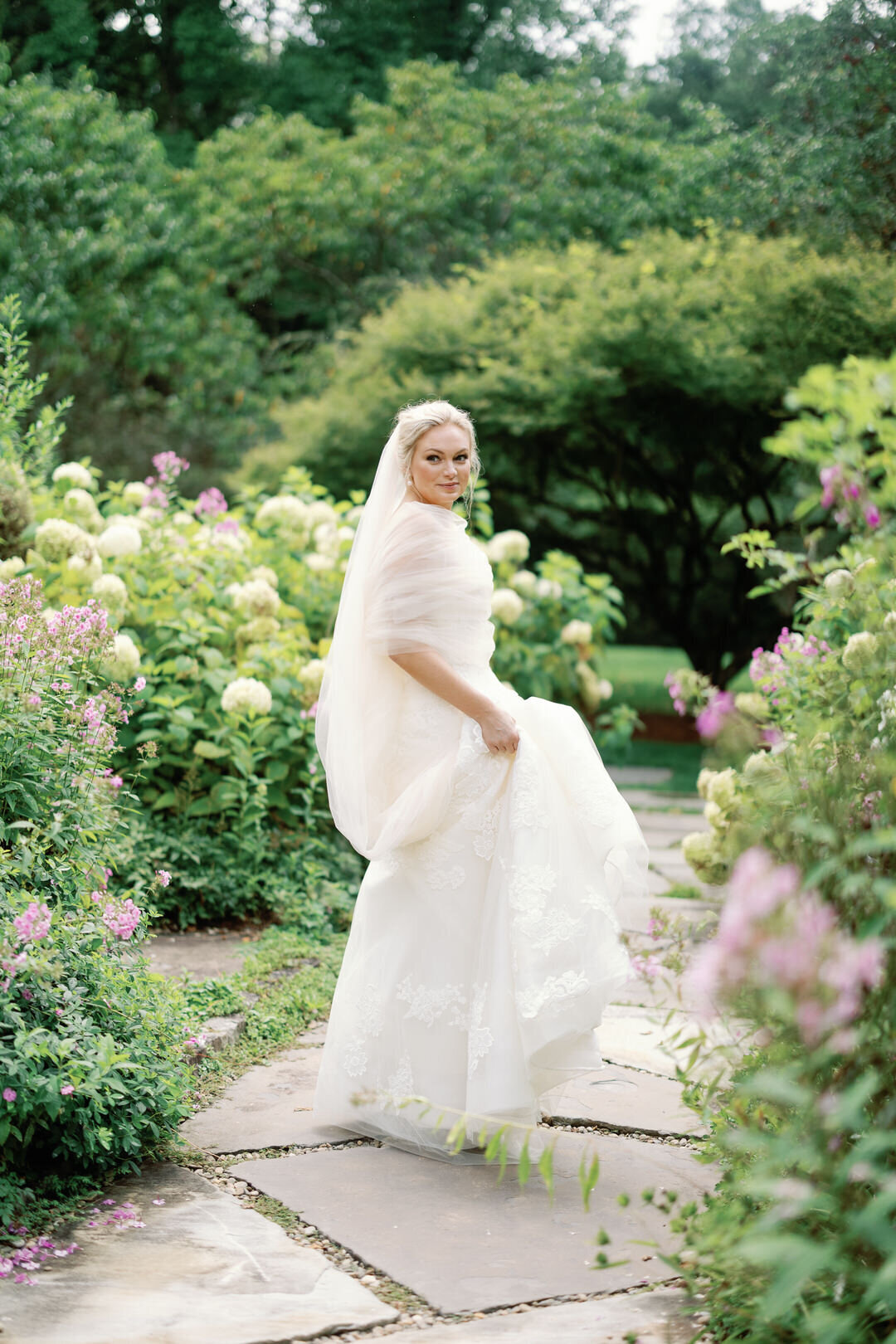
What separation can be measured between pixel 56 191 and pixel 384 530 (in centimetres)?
1335

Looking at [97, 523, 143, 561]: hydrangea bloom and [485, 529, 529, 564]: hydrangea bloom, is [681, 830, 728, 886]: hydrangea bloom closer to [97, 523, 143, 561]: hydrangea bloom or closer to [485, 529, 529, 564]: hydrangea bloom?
[97, 523, 143, 561]: hydrangea bloom

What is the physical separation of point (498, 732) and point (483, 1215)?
1086 mm

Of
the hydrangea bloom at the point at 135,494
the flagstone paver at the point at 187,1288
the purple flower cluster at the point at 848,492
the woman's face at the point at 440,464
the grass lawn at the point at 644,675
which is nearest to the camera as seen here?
the purple flower cluster at the point at 848,492

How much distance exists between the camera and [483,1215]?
2.74 meters

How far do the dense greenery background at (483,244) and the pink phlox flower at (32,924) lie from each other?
8476mm

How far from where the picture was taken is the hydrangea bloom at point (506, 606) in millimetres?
7027

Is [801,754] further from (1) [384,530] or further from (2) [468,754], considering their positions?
(1) [384,530]

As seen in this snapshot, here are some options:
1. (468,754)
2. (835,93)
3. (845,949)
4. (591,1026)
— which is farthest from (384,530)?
(835,93)

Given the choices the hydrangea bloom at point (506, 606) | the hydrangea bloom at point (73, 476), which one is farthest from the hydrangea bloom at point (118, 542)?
the hydrangea bloom at point (506, 606)

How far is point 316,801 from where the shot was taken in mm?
5645

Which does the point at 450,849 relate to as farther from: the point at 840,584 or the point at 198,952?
the point at 198,952

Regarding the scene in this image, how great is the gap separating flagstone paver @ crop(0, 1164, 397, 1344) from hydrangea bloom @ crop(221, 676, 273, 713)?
8.33 feet

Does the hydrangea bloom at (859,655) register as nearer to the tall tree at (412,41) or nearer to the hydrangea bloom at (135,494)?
the hydrangea bloom at (135,494)

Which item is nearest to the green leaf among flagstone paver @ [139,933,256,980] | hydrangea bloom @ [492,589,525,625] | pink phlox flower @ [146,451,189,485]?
flagstone paver @ [139,933,256,980]
